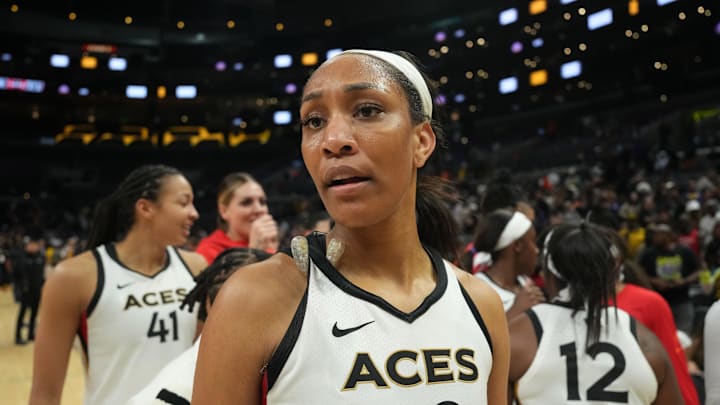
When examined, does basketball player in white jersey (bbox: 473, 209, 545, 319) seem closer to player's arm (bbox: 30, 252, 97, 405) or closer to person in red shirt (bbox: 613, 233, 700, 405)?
person in red shirt (bbox: 613, 233, 700, 405)

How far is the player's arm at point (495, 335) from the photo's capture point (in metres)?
1.36

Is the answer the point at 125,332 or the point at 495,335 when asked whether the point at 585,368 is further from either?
the point at 125,332

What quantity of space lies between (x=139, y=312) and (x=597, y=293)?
70.2 inches

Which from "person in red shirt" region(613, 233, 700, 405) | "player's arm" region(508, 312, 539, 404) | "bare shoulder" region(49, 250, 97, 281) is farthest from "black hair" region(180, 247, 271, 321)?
"person in red shirt" region(613, 233, 700, 405)

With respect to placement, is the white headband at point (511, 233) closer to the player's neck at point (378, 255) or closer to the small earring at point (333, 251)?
the player's neck at point (378, 255)

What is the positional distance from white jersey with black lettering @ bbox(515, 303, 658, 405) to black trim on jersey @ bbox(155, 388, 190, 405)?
1189 mm

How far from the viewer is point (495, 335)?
4.47 feet

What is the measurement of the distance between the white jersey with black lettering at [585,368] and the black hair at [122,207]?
1.77 meters

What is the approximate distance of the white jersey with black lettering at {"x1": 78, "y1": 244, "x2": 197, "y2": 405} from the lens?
2.54m

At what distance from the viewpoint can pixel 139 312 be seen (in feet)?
8.62

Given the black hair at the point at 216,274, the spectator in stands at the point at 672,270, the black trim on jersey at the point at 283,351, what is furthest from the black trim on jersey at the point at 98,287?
the spectator in stands at the point at 672,270

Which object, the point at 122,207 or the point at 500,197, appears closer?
the point at 122,207

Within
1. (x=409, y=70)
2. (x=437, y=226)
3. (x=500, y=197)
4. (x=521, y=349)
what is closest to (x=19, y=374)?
(x=500, y=197)

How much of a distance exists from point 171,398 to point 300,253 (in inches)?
20.5
